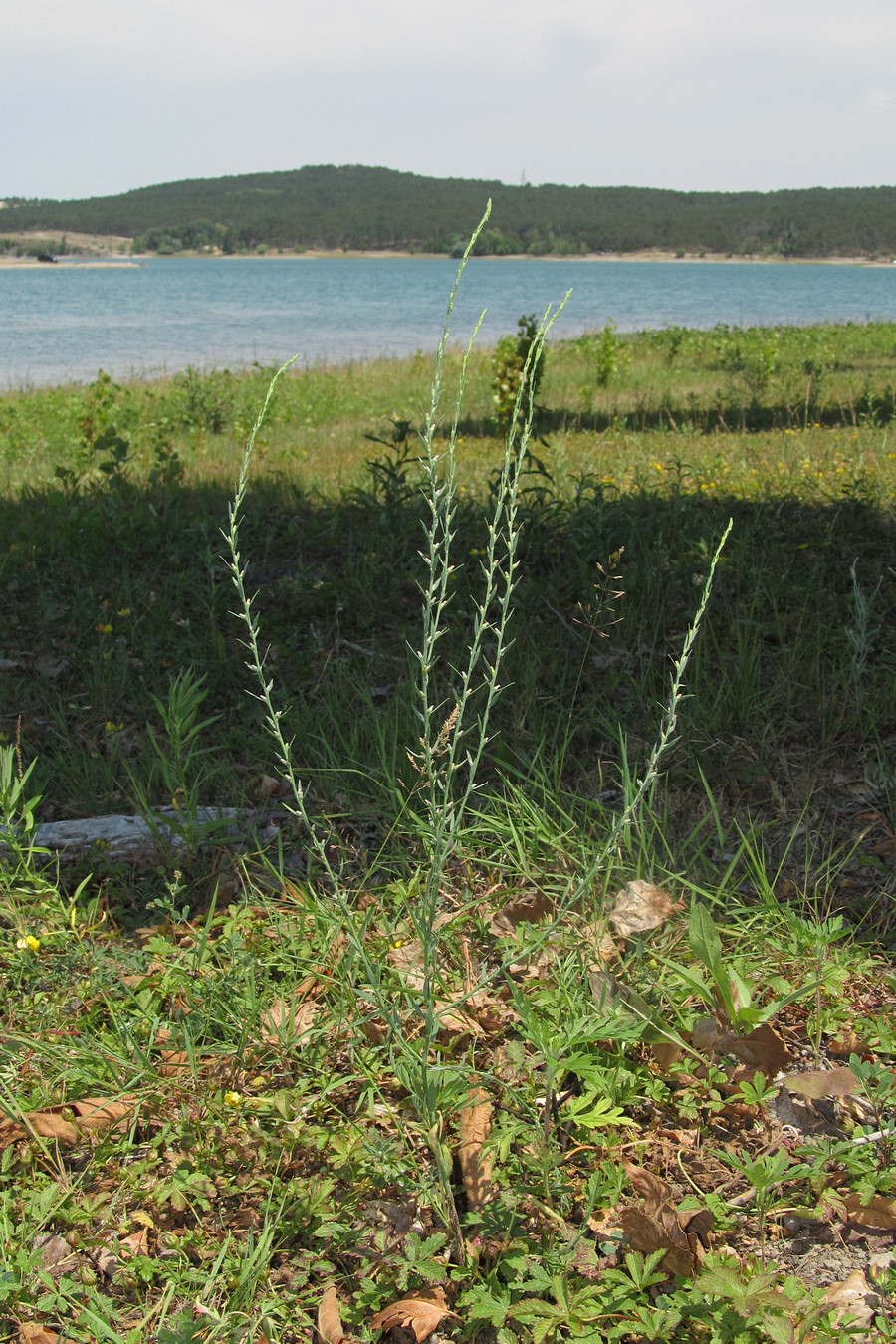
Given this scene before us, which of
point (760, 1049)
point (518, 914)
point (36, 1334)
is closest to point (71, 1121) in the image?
point (36, 1334)

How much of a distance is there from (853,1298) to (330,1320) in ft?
A: 2.59

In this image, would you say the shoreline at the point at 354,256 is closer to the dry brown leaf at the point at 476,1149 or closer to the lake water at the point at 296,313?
the lake water at the point at 296,313

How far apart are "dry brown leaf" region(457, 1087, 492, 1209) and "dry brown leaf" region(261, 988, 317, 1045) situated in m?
0.37

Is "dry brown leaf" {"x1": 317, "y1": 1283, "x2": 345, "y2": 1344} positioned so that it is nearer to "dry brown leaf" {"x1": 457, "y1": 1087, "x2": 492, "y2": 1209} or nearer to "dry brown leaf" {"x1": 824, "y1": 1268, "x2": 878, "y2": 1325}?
"dry brown leaf" {"x1": 457, "y1": 1087, "x2": 492, "y2": 1209}

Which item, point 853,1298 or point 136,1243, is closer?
point 853,1298

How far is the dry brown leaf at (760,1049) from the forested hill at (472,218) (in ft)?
306

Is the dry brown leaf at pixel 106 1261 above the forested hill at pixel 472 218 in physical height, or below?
below

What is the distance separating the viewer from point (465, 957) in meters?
1.97

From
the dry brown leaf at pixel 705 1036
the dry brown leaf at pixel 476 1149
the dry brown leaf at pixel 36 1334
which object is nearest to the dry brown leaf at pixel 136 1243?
the dry brown leaf at pixel 36 1334

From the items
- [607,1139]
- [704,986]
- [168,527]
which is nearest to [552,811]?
[704,986]

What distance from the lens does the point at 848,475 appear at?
209 inches

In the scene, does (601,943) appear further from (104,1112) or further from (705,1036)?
(104,1112)

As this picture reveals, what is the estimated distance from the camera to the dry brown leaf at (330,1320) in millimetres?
1313

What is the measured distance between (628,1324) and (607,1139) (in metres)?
0.33
